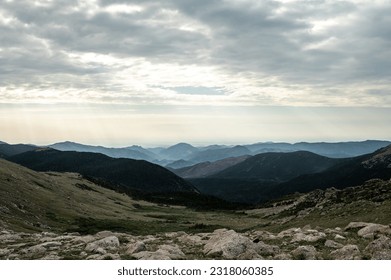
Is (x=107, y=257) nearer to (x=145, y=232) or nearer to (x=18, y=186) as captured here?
(x=145, y=232)

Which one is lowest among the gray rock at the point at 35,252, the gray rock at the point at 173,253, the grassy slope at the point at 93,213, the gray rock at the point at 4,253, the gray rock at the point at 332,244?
the grassy slope at the point at 93,213

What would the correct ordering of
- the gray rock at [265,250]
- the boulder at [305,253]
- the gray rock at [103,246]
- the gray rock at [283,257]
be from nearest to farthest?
the gray rock at [283,257], the boulder at [305,253], the gray rock at [265,250], the gray rock at [103,246]

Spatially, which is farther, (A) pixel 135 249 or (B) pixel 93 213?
(B) pixel 93 213

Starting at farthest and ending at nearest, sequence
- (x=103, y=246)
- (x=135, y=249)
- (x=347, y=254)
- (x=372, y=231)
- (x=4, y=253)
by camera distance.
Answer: (x=372, y=231), (x=4, y=253), (x=103, y=246), (x=135, y=249), (x=347, y=254)

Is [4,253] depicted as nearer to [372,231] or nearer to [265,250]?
[265,250]

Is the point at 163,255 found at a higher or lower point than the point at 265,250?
higher

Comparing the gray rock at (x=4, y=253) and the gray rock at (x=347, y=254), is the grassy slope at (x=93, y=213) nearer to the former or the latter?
the gray rock at (x=347, y=254)

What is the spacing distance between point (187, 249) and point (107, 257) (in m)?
5.13

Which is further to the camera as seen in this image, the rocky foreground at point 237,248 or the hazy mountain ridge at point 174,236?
the hazy mountain ridge at point 174,236

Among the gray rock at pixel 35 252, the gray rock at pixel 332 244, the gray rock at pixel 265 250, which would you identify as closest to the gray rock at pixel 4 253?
the gray rock at pixel 35 252

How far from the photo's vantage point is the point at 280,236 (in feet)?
82.6

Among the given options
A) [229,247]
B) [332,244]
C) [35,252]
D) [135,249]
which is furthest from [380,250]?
[35,252]

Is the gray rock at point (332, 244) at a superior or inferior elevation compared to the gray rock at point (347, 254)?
inferior

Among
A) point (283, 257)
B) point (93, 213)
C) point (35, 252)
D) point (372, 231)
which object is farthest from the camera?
point (93, 213)
